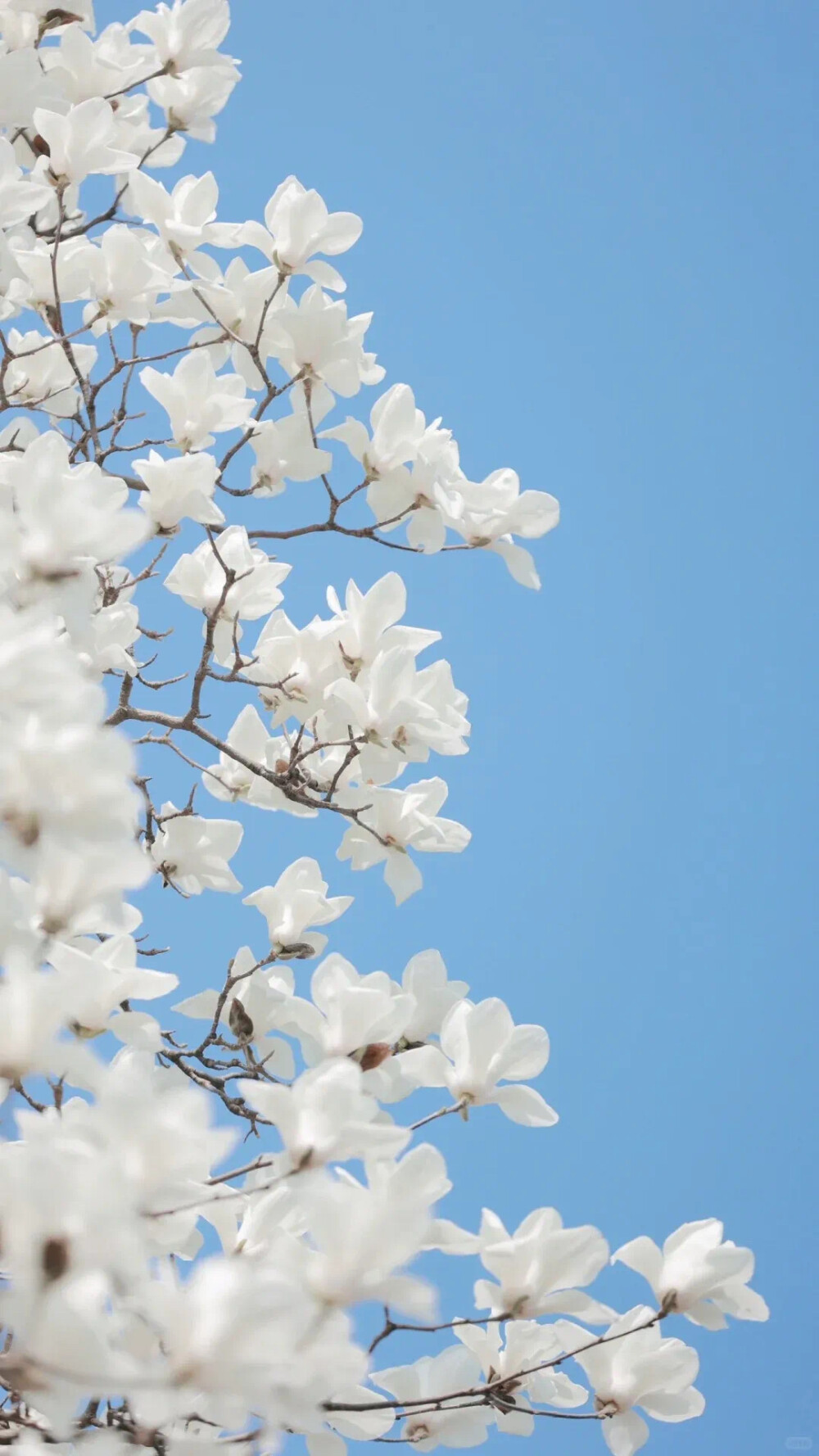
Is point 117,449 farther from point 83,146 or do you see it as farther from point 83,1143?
point 83,1143

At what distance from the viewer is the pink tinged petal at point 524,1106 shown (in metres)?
1.16

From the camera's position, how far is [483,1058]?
3.73 feet

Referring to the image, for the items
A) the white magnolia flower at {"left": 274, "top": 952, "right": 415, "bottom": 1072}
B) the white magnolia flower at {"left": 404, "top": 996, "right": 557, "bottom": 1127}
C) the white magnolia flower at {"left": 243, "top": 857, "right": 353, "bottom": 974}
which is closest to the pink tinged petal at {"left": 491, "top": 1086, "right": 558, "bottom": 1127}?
the white magnolia flower at {"left": 404, "top": 996, "right": 557, "bottom": 1127}

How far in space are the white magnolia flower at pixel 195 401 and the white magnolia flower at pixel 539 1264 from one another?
3.24 feet

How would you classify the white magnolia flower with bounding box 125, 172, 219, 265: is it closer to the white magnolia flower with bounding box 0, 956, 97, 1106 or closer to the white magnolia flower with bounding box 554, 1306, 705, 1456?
the white magnolia flower with bounding box 0, 956, 97, 1106

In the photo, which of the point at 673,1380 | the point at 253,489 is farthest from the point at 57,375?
the point at 673,1380

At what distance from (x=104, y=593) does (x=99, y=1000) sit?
0.67 m

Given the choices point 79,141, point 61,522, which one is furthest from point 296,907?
point 79,141

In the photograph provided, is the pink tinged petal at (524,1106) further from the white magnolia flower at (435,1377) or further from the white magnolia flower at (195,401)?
Result: the white magnolia flower at (195,401)

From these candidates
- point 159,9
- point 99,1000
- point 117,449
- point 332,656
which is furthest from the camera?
point 159,9

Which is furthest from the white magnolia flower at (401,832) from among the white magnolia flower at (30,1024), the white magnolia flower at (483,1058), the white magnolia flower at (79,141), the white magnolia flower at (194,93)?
the white magnolia flower at (194,93)

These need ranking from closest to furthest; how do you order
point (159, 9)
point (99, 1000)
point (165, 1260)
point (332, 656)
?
point (165, 1260), point (99, 1000), point (332, 656), point (159, 9)

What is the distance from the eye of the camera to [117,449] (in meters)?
1.68

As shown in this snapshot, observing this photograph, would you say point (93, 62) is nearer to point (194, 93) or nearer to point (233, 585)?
point (194, 93)
